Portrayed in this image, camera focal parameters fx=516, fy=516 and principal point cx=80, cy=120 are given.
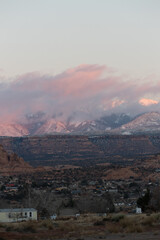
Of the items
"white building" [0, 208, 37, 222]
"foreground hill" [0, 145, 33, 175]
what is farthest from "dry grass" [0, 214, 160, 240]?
"foreground hill" [0, 145, 33, 175]

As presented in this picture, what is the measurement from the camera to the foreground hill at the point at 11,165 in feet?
491

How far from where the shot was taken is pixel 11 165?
516ft

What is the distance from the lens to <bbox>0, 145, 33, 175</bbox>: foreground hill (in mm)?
149700

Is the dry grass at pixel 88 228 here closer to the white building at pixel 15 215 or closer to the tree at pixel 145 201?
the white building at pixel 15 215

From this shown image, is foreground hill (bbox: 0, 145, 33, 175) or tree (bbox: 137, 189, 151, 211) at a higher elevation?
foreground hill (bbox: 0, 145, 33, 175)

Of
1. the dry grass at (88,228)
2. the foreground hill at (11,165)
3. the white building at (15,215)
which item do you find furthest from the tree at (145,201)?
the foreground hill at (11,165)

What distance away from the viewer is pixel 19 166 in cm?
15700

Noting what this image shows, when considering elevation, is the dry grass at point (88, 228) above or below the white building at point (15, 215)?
below

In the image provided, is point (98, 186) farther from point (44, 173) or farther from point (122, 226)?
point (122, 226)

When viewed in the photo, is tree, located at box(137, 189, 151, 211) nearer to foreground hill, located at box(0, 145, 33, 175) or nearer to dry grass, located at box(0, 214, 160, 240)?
dry grass, located at box(0, 214, 160, 240)

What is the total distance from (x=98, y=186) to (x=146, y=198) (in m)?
53.3

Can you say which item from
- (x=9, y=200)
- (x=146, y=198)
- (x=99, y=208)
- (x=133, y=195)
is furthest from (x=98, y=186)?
(x=146, y=198)

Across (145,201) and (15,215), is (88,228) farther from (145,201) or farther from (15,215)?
(145,201)

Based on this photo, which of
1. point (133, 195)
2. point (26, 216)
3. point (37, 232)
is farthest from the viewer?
point (133, 195)
